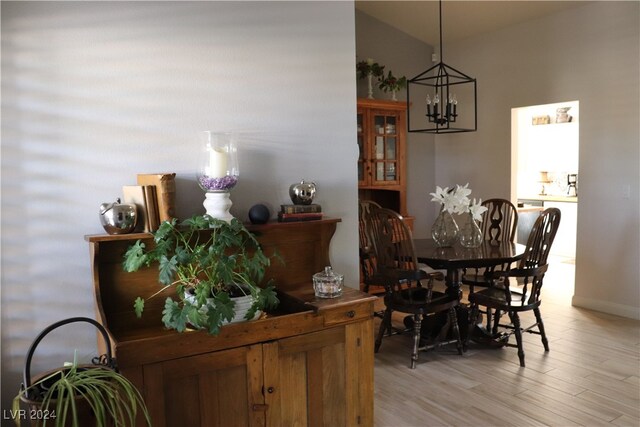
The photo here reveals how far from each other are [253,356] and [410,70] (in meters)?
4.76

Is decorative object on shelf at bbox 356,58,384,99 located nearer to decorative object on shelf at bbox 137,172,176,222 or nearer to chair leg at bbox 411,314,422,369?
Answer: chair leg at bbox 411,314,422,369

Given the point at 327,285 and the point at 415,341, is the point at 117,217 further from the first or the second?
the point at 415,341

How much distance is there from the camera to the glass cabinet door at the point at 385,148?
5.50 meters

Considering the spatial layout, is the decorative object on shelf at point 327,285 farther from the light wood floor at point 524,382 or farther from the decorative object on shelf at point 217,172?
the light wood floor at point 524,382

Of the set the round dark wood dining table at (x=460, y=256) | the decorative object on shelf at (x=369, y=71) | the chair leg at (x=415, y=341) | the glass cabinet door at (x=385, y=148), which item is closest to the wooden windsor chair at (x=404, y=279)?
the chair leg at (x=415, y=341)

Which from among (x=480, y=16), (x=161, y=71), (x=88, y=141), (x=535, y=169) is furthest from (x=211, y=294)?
(x=535, y=169)

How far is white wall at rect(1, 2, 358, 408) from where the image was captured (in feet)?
6.47

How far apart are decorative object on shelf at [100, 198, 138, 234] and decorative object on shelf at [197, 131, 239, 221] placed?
317 mm

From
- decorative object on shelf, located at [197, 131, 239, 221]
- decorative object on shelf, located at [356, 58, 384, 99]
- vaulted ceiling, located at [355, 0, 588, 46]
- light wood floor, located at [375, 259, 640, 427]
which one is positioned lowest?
light wood floor, located at [375, 259, 640, 427]

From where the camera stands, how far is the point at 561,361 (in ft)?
11.5

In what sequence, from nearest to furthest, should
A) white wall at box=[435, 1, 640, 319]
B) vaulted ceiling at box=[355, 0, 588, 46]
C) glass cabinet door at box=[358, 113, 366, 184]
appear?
white wall at box=[435, 1, 640, 319] < vaulted ceiling at box=[355, 0, 588, 46] < glass cabinet door at box=[358, 113, 366, 184]

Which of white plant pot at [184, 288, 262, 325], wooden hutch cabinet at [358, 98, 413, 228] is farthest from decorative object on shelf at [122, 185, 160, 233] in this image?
wooden hutch cabinet at [358, 98, 413, 228]

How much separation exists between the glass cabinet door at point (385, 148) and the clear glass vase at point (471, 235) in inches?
67.2

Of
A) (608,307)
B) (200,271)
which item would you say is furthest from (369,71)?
(200,271)
